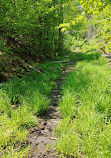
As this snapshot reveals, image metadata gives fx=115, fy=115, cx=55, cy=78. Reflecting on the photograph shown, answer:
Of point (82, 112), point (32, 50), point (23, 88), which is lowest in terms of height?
point (82, 112)

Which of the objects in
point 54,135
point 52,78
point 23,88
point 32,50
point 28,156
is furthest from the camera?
point 32,50

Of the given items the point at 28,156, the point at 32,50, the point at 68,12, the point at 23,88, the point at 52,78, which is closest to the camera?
the point at 28,156

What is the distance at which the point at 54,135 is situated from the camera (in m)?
1.80

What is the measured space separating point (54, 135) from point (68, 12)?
42.3ft

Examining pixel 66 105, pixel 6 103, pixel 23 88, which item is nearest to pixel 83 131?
pixel 66 105

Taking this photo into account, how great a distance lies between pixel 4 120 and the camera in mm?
1961

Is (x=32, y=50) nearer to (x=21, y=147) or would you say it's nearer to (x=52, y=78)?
(x=52, y=78)

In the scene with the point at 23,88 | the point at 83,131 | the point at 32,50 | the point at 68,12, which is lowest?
the point at 83,131

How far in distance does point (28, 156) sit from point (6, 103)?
1327 mm

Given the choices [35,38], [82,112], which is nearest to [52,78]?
[82,112]

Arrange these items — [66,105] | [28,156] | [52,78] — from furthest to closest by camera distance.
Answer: [52,78] < [66,105] < [28,156]

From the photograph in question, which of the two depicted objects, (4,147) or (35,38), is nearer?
(4,147)

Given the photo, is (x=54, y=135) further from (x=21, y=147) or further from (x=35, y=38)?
(x=35, y=38)

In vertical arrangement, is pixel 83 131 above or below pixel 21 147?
above
